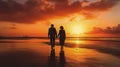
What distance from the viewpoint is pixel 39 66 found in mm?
13000

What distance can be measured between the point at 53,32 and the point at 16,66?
30.5ft

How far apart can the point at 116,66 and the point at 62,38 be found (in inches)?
369

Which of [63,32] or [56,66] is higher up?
[63,32]

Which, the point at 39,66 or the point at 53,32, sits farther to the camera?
the point at 53,32

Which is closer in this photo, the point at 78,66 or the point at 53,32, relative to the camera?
the point at 78,66

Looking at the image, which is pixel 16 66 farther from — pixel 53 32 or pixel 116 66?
pixel 53 32

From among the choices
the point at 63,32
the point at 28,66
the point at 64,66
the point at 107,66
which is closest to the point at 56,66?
the point at 64,66

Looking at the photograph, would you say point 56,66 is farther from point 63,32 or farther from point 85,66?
point 63,32

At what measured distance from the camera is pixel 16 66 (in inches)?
505

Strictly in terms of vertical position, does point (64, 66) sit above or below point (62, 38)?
below

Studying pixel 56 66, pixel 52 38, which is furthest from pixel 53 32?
pixel 56 66

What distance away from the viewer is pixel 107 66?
13039 millimetres

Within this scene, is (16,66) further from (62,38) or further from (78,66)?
(62,38)

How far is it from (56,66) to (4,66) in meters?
2.83
